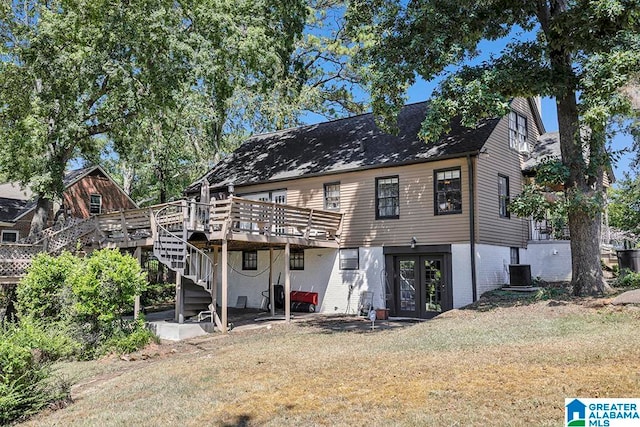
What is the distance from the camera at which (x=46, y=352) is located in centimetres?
908

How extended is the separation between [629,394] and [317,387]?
4004 mm

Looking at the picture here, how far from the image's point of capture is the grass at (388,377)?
19.5 ft

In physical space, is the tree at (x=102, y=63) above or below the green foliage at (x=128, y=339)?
above

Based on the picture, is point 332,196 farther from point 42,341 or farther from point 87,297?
point 42,341

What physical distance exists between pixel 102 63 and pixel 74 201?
605 inches

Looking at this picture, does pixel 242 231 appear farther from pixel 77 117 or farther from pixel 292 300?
pixel 77 117

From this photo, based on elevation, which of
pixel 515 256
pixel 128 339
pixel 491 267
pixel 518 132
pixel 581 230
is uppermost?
pixel 518 132

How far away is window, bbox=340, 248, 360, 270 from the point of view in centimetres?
1862

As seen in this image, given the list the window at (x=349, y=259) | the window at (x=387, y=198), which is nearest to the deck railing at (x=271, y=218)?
the window at (x=349, y=259)

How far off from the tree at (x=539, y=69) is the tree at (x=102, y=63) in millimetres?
8673

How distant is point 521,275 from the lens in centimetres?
1648

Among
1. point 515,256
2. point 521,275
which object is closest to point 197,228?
point 521,275

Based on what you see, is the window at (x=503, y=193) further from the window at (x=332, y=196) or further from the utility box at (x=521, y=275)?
the window at (x=332, y=196)

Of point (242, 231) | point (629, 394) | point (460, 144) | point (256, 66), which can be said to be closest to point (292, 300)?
point (242, 231)
